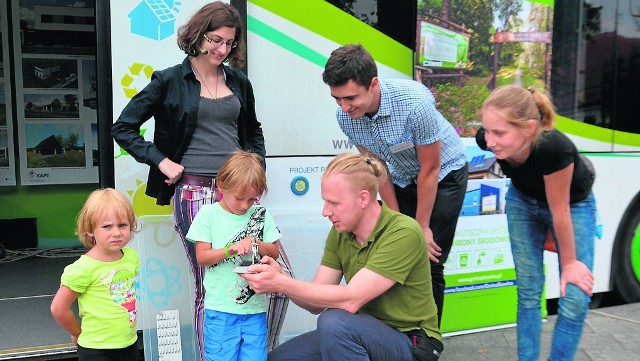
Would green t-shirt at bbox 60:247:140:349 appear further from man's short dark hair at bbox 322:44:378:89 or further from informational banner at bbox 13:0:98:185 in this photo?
informational banner at bbox 13:0:98:185

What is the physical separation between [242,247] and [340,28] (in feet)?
5.41

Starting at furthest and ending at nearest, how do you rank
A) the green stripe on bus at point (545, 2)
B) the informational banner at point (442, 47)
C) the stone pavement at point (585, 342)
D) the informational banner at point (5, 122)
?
the informational banner at point (5, 122) < the green stripe on bus at point (545, 2) < the informational banner at point (442, 47) < the stone pavement at point (585, 342)

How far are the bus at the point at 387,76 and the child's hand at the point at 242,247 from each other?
89 centimetres

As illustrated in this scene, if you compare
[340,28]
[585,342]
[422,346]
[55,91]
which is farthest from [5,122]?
[585,342]

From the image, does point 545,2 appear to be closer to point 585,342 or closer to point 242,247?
point 585,342

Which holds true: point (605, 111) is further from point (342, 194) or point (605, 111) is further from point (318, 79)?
point (342, 194)

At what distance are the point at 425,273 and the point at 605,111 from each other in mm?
2700

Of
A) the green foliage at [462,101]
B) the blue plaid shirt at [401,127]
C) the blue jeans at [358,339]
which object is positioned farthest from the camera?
the green foliage at [462,101]

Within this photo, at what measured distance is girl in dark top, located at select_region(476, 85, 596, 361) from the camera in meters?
2.45

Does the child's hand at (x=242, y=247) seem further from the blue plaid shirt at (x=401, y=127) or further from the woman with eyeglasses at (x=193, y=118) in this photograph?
the blue plaid shirt at (x=401, y=127)

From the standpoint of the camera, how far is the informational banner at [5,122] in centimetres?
540

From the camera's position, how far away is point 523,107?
241 centimetres

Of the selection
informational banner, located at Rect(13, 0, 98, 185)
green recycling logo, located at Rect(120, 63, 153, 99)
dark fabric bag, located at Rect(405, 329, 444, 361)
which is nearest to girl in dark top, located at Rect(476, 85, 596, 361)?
dark fabric bag, located at Rect(405, 329, 444, 361)

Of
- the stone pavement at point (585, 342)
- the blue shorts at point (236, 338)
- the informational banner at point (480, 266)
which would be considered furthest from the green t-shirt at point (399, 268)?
the informational banner at point (480, 266)
